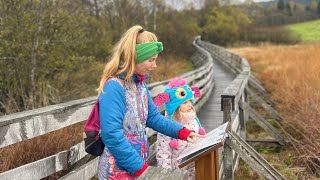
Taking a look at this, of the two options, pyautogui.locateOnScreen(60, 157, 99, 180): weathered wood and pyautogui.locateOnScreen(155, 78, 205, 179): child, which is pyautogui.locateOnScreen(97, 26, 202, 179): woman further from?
pyautogui.locateOnScreen(155, 78, 205, 179): child

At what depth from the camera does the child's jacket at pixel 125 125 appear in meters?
2.31

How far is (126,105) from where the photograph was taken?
2482mm

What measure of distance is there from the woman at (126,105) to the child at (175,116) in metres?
0.80

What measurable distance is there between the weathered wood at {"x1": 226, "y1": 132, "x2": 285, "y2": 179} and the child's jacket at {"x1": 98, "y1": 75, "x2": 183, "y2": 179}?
1.62 feet

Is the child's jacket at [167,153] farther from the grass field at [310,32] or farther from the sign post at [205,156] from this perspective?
the grass field at [310,32]

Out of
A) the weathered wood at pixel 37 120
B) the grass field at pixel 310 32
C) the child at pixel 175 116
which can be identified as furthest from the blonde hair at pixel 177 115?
the grass field at pixel 310 32

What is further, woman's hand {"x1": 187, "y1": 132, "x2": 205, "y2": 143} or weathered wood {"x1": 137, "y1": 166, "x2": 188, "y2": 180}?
woman's hand {"x1": 187, "y1": 132, "x2": 205, "y2": 143}

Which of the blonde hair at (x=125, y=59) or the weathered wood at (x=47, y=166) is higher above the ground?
the blonde hair at (x=125, y=59)

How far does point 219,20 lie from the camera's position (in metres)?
54.0

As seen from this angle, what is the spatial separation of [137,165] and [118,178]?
0.25 m

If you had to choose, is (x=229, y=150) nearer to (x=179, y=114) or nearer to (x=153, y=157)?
(x=179, y=114)

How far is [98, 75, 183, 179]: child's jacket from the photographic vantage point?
231cm

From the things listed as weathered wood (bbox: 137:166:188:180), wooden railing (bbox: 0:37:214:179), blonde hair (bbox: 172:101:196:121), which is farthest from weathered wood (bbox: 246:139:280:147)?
weathered wood (bbox: 137:166:188:180)

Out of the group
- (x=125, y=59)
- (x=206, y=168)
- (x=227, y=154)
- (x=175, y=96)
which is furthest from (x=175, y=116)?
(x=206, y=168)
